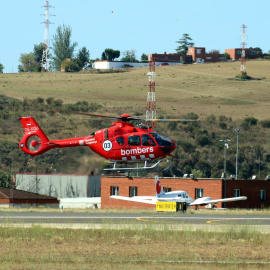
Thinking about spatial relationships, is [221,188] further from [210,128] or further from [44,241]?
[210,128]

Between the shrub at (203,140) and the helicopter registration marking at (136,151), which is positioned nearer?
the helicopter registration marking at (136,151)

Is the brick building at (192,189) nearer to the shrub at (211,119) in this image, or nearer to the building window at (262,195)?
the building window at (262,195)

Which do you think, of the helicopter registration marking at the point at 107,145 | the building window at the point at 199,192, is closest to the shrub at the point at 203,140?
the building window at the point at 199,192

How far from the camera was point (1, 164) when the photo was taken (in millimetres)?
116062

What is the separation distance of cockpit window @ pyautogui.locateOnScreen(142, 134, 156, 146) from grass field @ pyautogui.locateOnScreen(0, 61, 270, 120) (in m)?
101

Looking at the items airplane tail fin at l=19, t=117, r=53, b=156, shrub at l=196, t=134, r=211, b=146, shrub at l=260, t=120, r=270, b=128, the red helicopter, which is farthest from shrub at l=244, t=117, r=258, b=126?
the red helicopter

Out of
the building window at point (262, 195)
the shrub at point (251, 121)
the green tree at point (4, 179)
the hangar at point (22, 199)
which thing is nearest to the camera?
the building window at point (262, 195)

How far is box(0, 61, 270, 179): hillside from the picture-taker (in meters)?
123

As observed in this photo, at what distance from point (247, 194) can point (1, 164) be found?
148ft

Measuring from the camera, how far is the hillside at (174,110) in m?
123

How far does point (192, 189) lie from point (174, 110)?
234ft

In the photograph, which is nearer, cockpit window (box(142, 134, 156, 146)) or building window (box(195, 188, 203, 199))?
cockpit window (box(142, 134, 156, 146))

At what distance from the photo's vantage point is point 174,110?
156750mm

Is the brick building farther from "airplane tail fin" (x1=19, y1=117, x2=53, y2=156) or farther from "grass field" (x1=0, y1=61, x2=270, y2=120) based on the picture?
"grass field" (x1=0, y1=61, x2=270, y2=120)
